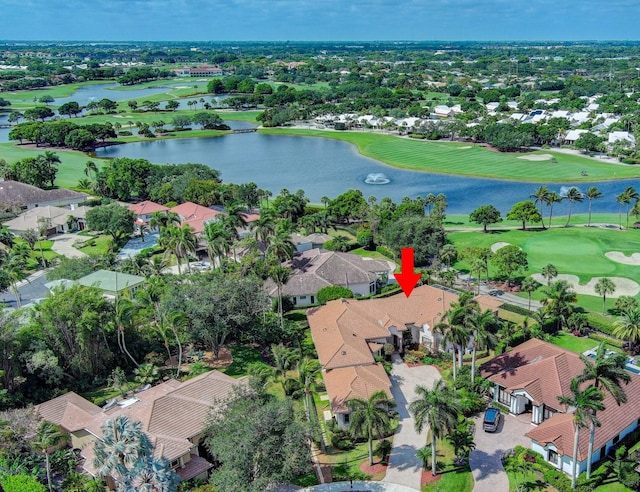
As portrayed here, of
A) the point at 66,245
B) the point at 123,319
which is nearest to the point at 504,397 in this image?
the point at 123,319

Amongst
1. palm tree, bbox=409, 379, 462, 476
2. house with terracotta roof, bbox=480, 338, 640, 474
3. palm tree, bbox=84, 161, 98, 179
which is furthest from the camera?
palm tree, bbox=84, 161, 98, 179

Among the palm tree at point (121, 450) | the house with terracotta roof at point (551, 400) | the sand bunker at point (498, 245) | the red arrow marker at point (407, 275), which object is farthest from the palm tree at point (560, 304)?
the palm tree at point (121, 450)

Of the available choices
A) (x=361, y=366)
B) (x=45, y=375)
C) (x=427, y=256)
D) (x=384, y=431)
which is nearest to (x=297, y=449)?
(x=384, y=431)

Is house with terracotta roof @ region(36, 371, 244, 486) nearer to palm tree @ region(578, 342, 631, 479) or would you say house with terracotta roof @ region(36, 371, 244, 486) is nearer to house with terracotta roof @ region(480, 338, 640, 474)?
house with terracotta roof @ region(480, 338, 640, 474)

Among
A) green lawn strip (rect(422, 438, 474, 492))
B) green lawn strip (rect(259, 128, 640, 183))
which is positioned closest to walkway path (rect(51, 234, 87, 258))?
green lawn strip (rect(422, 438, 474, 492))

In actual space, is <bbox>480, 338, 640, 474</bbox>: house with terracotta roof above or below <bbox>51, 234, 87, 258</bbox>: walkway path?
above

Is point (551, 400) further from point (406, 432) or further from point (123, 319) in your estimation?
point (123, 319)
